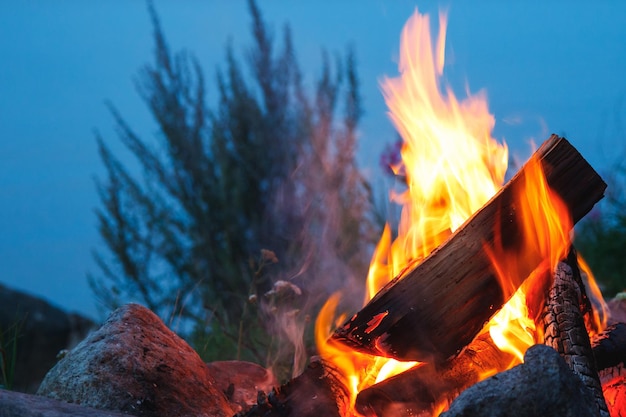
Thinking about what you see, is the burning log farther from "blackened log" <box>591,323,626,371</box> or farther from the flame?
the flame

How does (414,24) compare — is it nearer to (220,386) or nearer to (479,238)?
(479,238)

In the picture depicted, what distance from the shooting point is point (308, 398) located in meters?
2.26

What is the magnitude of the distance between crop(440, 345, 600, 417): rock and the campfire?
41 centimetres

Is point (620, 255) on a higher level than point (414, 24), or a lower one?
lower

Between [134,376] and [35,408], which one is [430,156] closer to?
[134,376]

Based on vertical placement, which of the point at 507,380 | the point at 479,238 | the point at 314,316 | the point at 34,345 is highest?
the point at 34,345

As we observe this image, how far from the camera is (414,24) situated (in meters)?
3.37

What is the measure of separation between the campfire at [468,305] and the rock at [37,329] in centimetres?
759

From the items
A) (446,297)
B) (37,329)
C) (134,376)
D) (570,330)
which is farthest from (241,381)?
(37,329)

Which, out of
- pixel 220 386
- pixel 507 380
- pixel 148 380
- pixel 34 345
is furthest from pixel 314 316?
pixel 34 345

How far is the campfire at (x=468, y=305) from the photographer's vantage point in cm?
229

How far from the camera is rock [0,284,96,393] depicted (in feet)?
30.7

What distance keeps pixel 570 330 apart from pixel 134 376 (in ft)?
5.14

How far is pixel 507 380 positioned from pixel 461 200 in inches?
49.1
